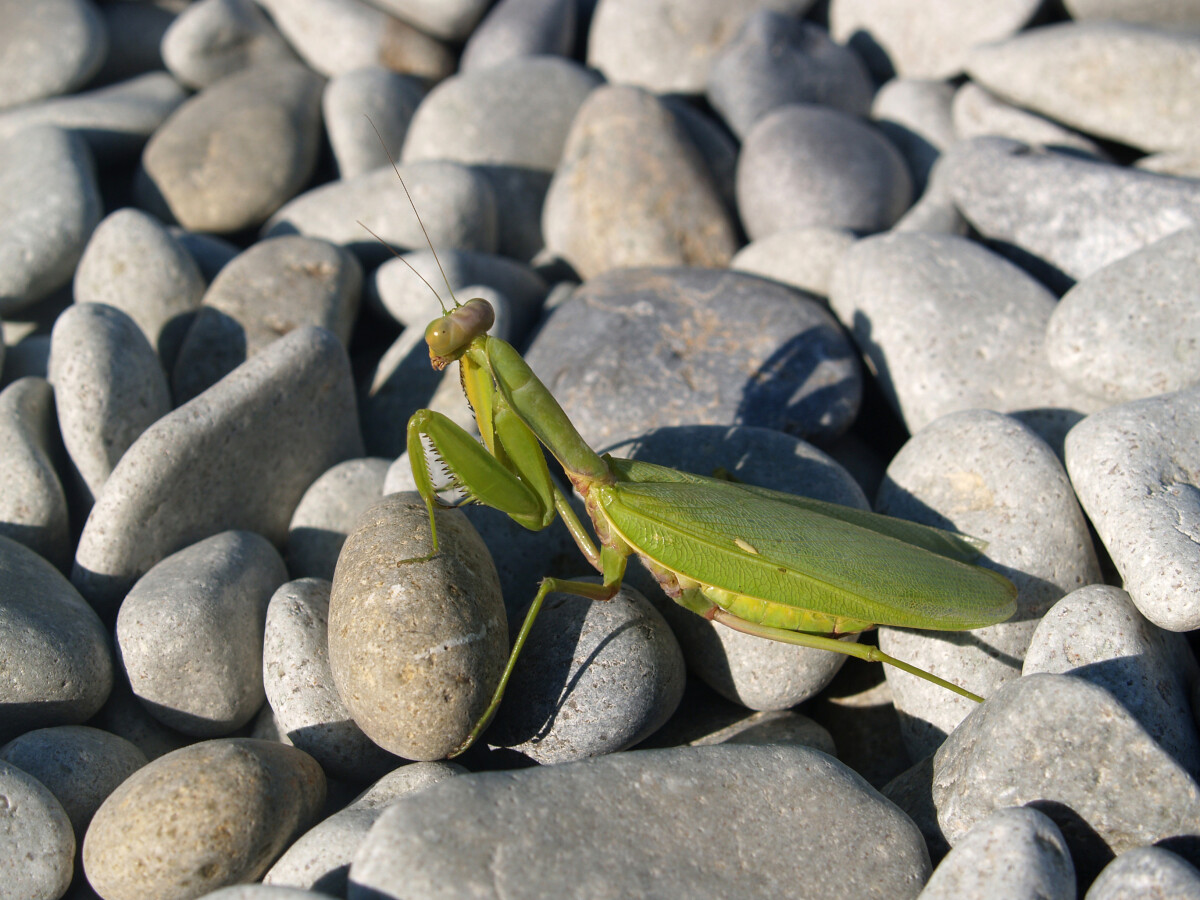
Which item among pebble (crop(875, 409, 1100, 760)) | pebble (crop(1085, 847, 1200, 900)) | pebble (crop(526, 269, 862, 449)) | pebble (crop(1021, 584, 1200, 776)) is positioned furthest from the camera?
pebble (crop(526, 269, 862, 449))

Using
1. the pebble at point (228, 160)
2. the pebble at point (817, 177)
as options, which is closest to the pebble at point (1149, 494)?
the pebble at point (817, 177)

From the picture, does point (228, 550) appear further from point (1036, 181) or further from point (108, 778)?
point (1036, 181)

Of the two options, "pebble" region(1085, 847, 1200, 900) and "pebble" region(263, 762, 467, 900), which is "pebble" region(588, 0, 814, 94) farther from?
"pebble" region(1085, 847, 1200, 900)

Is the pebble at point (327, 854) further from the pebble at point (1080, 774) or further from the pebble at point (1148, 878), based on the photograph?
the pebble at point (1148, 878)

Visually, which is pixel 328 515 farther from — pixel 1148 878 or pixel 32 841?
pixel 1148 878

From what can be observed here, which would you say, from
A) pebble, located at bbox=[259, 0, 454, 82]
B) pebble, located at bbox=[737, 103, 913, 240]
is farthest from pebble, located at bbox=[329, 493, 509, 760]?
pebble, located at bbox=[259, 0, 454, 82]

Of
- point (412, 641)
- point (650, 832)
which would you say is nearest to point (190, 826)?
point (412, 641)

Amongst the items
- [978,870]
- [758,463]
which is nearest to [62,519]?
[758,463]
